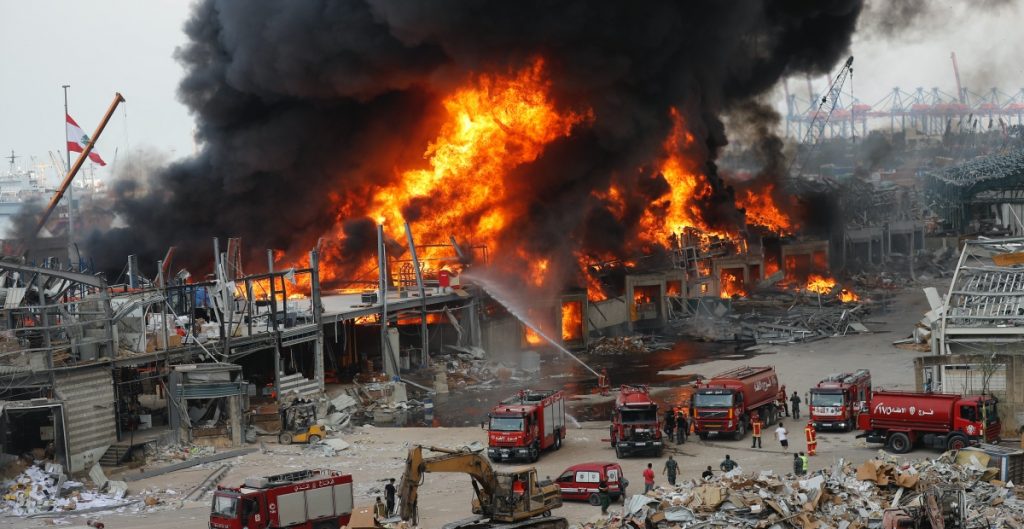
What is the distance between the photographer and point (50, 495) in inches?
1196

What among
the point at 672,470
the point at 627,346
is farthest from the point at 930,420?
the point at 627,346

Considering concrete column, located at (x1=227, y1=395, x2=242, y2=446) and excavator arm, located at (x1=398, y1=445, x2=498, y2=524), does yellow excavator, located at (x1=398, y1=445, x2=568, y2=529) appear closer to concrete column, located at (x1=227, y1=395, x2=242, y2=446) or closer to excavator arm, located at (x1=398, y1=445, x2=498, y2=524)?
excavator arm, located at (x1=398, y1=445, x2=498, y2=524)

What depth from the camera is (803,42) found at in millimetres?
84250

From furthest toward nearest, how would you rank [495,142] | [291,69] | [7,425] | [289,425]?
[495,142] → [291,69] → [289,425] → [7,425]

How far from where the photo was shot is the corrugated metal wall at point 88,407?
3278 centimetres

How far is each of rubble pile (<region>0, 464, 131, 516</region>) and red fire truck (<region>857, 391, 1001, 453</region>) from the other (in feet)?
59.3

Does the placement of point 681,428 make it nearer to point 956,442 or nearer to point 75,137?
point 956,442

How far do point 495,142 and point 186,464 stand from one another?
34919 millimetres

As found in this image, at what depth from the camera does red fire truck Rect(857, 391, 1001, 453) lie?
3128 centimetres

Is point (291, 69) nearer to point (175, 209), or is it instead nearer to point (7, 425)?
point (175, 209)

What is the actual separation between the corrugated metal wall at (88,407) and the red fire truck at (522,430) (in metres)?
9.92

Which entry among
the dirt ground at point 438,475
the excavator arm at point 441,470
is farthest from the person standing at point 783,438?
the excavator arm at point 441,470

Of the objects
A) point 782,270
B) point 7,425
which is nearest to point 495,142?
point 782,270

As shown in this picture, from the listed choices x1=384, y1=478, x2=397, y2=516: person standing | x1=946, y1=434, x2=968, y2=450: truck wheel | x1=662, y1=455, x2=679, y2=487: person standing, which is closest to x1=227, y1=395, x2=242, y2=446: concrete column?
x1=384, y1=478, x2=397, y2=516: person standing
